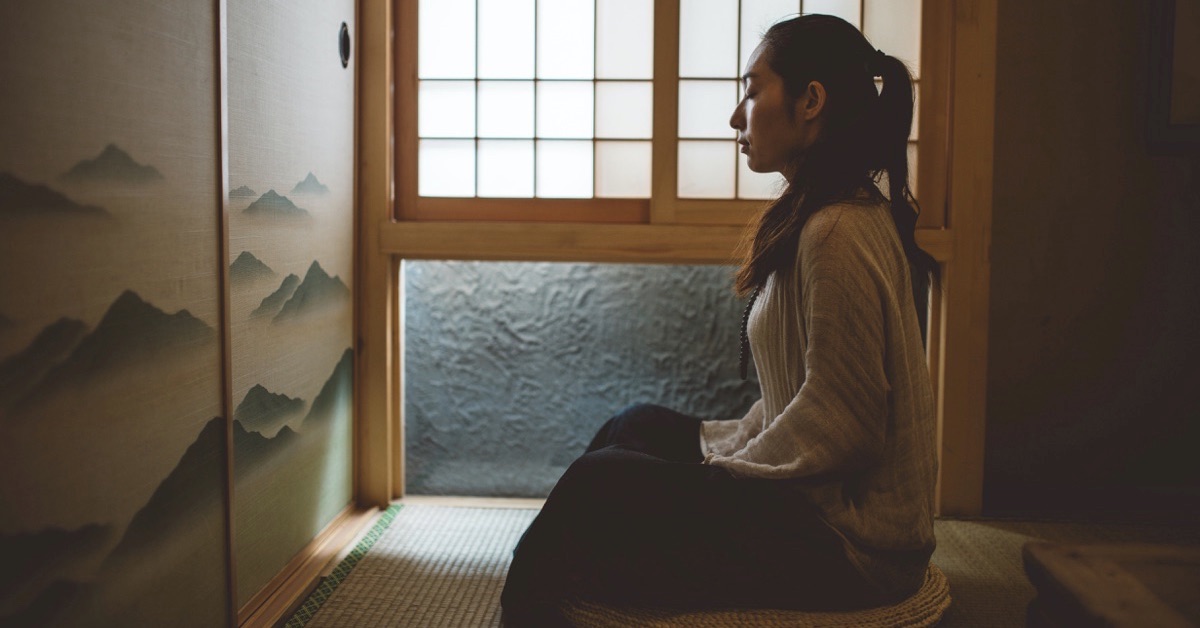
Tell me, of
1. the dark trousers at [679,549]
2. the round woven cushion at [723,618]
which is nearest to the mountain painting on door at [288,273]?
the dark trousers at [679,549]

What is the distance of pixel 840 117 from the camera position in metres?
1.80

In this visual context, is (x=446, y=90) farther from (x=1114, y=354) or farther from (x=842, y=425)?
(x=1114, y=354)

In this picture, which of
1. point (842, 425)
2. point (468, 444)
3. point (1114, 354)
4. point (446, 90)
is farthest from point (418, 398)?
point (1114, 354)

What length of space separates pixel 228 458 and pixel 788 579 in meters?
1.19

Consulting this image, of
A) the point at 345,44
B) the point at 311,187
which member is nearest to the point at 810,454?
the point at 311,187

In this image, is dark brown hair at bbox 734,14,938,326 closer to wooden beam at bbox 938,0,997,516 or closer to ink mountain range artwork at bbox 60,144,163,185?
wooden beam at bbox 938,0,997,516

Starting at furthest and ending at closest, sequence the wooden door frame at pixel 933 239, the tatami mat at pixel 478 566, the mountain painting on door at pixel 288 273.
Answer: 1. the wooden door frame at pixel 933 239
2. the tatami mat at pixel 478 566
3. the mountain painting on door at pixel 288 273

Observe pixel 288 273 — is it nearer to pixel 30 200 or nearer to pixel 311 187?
pixel 311 187

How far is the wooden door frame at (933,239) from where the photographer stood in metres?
2.66

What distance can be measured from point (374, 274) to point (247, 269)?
0.84 metres

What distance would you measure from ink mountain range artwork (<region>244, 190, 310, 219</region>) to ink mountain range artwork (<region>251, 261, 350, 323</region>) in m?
0.16

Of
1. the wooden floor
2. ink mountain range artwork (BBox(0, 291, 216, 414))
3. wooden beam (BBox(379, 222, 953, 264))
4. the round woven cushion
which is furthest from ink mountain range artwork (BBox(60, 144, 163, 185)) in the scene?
the wooden floor

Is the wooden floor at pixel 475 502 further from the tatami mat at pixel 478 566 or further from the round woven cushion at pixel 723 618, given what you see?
the round woven cushion at pixel 723 618

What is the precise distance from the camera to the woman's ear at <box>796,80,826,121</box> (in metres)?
1.80
